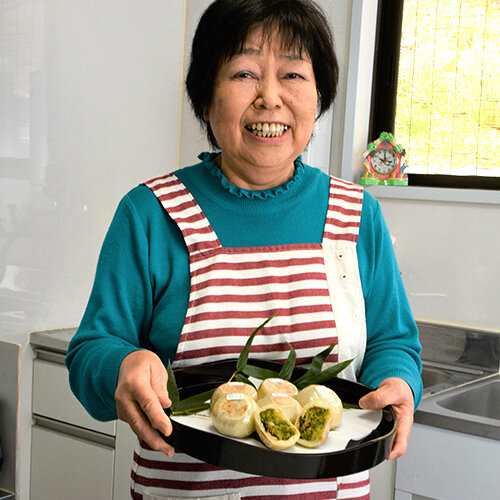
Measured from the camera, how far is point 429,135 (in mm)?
2086

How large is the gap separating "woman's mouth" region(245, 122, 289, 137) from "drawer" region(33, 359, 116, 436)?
1042mm

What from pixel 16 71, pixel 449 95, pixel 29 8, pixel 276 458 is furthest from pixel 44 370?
pixel 449 95

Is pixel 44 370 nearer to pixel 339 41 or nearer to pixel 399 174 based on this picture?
pixel 399 174

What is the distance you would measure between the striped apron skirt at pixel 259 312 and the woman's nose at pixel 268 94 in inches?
6.5

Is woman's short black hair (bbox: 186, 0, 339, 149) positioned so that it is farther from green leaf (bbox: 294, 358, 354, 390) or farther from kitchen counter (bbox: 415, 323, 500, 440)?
kitchen counter (bbox: 415, 323, 500, 440)

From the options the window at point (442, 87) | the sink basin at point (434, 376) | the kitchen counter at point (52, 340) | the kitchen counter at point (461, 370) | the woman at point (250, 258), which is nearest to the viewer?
the woman at point (250, 258)

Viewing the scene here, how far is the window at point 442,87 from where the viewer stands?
1.99m

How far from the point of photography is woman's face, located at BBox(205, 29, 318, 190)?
92 cm

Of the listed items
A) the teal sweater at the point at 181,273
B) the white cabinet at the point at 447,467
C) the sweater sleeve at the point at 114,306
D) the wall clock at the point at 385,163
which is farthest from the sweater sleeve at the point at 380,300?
the wall clock at the point at 385,163

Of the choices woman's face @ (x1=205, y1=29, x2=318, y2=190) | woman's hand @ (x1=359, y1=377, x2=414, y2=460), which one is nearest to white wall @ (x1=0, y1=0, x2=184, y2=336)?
woman's face @ (x1=205, y1=29, x2=318, y2=190)

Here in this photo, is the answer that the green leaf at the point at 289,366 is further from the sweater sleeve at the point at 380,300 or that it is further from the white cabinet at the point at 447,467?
the white cabinet at the point at 447,467

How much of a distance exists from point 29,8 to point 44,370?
0.94m

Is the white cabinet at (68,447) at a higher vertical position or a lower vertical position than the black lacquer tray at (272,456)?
lower

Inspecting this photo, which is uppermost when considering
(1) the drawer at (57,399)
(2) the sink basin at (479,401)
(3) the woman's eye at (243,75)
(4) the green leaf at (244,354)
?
(3) the woman's eye at (243,75)
